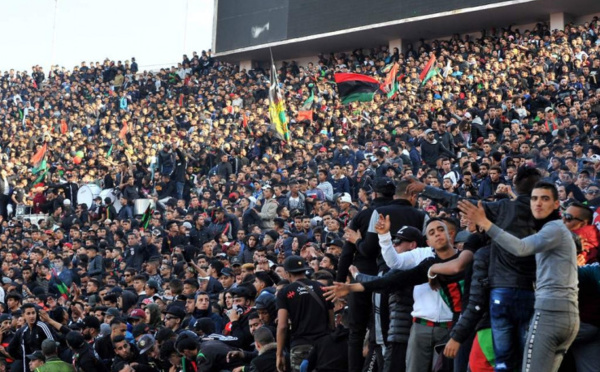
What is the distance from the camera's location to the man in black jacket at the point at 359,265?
28.4 ft

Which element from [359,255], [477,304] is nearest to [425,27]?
[359,255]

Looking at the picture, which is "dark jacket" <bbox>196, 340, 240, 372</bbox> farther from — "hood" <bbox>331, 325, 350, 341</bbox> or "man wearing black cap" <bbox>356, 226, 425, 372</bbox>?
"man wearing black cap" <bbox>356, 226, 425, 372</bbox>

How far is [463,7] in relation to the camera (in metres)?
32.0

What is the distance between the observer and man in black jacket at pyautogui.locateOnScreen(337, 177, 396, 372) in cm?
866

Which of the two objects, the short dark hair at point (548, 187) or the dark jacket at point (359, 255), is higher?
the short dark hair at point (548, 187)

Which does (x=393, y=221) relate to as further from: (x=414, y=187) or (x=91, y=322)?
(x=91, y=322)

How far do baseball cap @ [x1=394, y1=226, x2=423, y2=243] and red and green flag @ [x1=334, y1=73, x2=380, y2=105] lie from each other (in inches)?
589

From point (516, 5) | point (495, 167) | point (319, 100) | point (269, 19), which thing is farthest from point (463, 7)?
point (495, 167)

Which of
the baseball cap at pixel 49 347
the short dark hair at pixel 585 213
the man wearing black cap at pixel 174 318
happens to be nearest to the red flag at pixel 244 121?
the man wearing black cap at pixel 174 318

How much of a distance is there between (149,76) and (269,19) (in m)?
5.50

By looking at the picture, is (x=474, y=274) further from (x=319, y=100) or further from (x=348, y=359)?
(x=319, y=100)

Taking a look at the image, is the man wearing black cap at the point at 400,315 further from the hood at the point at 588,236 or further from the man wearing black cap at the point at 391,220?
the hood at the point at 588,236

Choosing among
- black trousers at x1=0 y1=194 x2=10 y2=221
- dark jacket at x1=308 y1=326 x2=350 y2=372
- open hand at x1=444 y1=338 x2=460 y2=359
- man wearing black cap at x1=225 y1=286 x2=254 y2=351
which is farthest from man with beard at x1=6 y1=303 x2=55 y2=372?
black trousers at x1=0 y1=194 x2=10 y2=221

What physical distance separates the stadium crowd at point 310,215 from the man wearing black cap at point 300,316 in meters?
0.02
